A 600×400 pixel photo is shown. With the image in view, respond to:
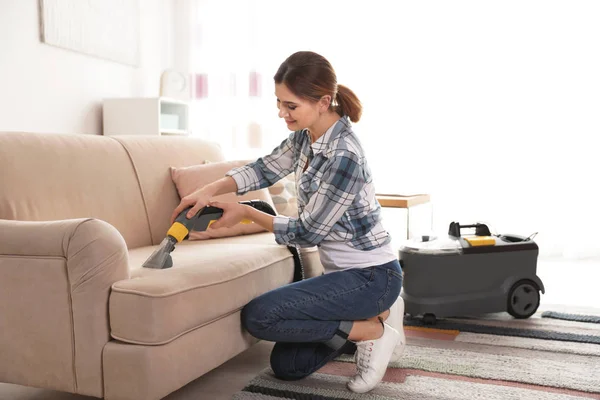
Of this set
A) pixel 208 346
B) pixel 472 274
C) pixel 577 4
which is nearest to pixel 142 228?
pixel 208 346

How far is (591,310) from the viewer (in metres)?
2.95

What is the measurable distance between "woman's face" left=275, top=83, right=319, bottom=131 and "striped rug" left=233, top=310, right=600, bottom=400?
2.59 feet

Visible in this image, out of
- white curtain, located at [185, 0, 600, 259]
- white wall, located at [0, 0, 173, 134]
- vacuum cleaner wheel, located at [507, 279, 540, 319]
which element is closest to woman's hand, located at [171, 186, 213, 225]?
vacuum cleaner wheel, located at [507, 279, 540, 319]

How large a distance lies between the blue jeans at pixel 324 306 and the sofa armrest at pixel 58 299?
0.44m

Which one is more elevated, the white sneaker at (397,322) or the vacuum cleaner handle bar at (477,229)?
the vacuum cleaner handle bar at (477,229)

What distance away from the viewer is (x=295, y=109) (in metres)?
1.86

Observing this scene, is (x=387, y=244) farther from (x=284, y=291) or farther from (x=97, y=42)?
(x=97, y=42)

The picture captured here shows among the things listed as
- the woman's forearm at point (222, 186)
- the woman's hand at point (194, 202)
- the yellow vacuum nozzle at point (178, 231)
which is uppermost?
the woman's forearm at point (222, 186)

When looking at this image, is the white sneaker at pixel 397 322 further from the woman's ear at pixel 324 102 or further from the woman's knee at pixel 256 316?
the woman's ear at pixel 324 102

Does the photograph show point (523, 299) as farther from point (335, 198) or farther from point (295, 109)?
point (295, 109)

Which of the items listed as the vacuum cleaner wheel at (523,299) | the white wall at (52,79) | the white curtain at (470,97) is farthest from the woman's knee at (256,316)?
the white curtain at (470,97)

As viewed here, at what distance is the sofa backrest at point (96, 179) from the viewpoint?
2.04 m

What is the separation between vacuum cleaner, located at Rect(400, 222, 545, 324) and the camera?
2648 mm

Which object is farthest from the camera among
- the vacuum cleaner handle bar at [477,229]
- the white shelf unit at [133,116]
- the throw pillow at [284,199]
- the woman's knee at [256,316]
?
the white shelf unit at [133,116]
